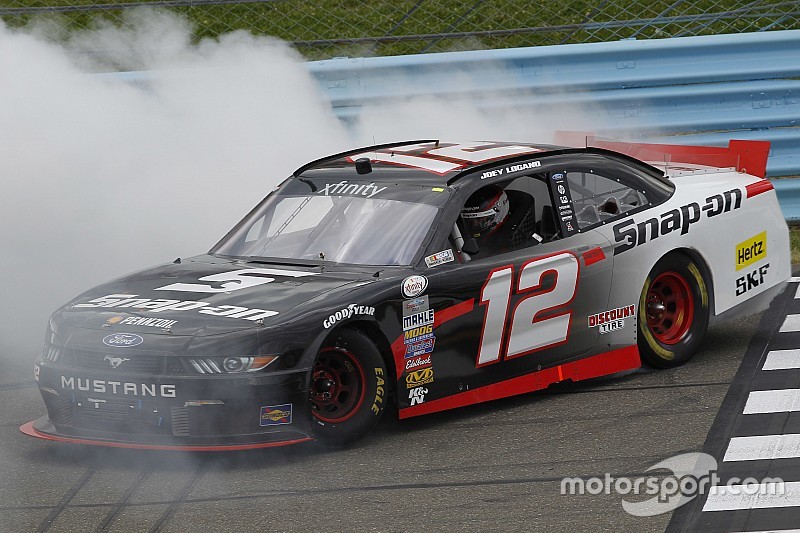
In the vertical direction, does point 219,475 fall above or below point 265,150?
below

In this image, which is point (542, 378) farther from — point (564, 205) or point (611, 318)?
point (564, 205)

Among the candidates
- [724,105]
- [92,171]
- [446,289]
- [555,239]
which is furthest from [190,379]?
[724,105]

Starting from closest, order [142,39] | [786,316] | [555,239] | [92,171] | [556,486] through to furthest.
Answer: [556,486] < [555,239] < [786,316] < [92,171] < [142,39]

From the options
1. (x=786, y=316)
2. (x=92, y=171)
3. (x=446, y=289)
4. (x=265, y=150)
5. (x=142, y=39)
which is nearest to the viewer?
(x=446, y=289)

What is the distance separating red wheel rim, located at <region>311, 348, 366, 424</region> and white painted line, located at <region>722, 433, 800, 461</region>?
1.69 metres

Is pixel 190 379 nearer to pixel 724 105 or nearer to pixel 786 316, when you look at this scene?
pixel 786 316

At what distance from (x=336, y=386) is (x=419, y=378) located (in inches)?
17.6

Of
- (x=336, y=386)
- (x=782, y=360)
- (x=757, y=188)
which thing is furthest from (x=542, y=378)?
(x=757, y=188)

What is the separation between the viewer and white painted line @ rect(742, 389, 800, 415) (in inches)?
258

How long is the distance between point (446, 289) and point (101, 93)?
428 cm

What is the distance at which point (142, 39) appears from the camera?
35.7 ft

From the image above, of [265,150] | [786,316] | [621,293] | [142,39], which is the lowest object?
[786,316]

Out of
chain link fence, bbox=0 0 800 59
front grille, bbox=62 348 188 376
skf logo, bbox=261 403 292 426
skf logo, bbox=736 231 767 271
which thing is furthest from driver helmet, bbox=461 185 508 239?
chain link fence, bbox=0 0 800 59

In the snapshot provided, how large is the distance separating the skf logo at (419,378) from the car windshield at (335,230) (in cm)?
56
